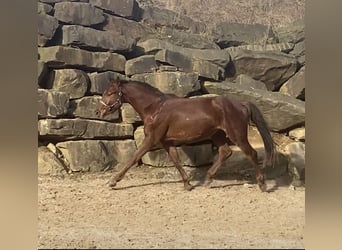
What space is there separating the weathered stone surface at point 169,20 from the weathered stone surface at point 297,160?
2.25 ft

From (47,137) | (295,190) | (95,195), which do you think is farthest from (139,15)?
(295,190)

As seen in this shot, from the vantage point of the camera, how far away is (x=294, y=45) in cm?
231

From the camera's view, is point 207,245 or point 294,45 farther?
→ point 294,45

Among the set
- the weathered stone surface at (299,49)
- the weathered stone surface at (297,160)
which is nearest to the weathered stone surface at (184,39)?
the weathered stone surface at (299,49)

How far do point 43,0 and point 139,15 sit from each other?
0.44m

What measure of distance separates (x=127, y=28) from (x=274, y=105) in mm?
748

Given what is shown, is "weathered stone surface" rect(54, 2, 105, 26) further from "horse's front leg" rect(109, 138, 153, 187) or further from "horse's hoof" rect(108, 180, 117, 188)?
"horse's hoof" rect(108, 180, 117, 188)

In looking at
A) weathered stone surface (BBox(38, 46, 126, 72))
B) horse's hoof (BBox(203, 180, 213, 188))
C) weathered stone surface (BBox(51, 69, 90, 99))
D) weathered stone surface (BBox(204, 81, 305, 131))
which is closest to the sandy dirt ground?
horse's hoof (BBox(203, 180, 213, 188))

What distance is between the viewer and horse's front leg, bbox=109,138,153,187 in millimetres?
2248

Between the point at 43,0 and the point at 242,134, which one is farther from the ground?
the point at 43,0

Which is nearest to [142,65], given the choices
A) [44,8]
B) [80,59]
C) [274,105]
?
[80,59]

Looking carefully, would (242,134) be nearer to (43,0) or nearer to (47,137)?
(47,137)

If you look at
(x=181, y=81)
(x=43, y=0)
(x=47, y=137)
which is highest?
(x=43, y=0)

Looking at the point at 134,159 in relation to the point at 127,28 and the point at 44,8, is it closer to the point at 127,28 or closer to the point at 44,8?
the point at 127,28
